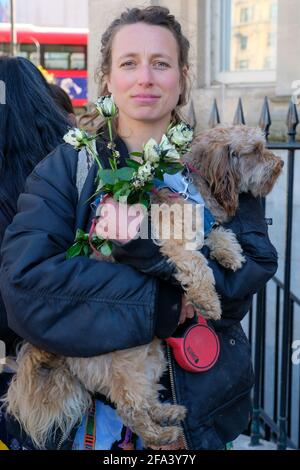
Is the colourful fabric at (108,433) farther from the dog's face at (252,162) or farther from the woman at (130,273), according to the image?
the dog's face at (252,162)

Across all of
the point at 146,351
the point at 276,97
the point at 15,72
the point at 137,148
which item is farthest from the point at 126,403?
the point at 276,97

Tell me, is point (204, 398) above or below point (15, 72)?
below

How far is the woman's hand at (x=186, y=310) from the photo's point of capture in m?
2.09

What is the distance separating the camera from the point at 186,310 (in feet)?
7.03

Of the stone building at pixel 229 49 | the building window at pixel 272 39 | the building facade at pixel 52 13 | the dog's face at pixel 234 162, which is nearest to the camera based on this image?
the dog's face at pixel 234 162

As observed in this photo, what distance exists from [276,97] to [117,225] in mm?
3749

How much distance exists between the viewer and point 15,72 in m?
2.48

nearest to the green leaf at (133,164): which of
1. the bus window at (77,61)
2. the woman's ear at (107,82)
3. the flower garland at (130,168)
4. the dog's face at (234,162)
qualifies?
the flower garland at (130,168)

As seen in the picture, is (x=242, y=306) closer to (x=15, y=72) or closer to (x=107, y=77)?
(x=107, y=77)

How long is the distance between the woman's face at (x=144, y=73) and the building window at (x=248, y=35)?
4161mm

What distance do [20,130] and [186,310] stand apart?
987 mm

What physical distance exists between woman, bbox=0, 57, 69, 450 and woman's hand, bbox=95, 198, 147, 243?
49 cm

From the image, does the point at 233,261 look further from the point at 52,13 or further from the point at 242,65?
the point at 52,13

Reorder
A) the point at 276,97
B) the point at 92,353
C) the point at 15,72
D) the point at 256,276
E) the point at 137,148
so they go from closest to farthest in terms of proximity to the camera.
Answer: the point at 92,353
the point at 256,276
the point at 137,148
the point at 15,72
the point at 276,97
